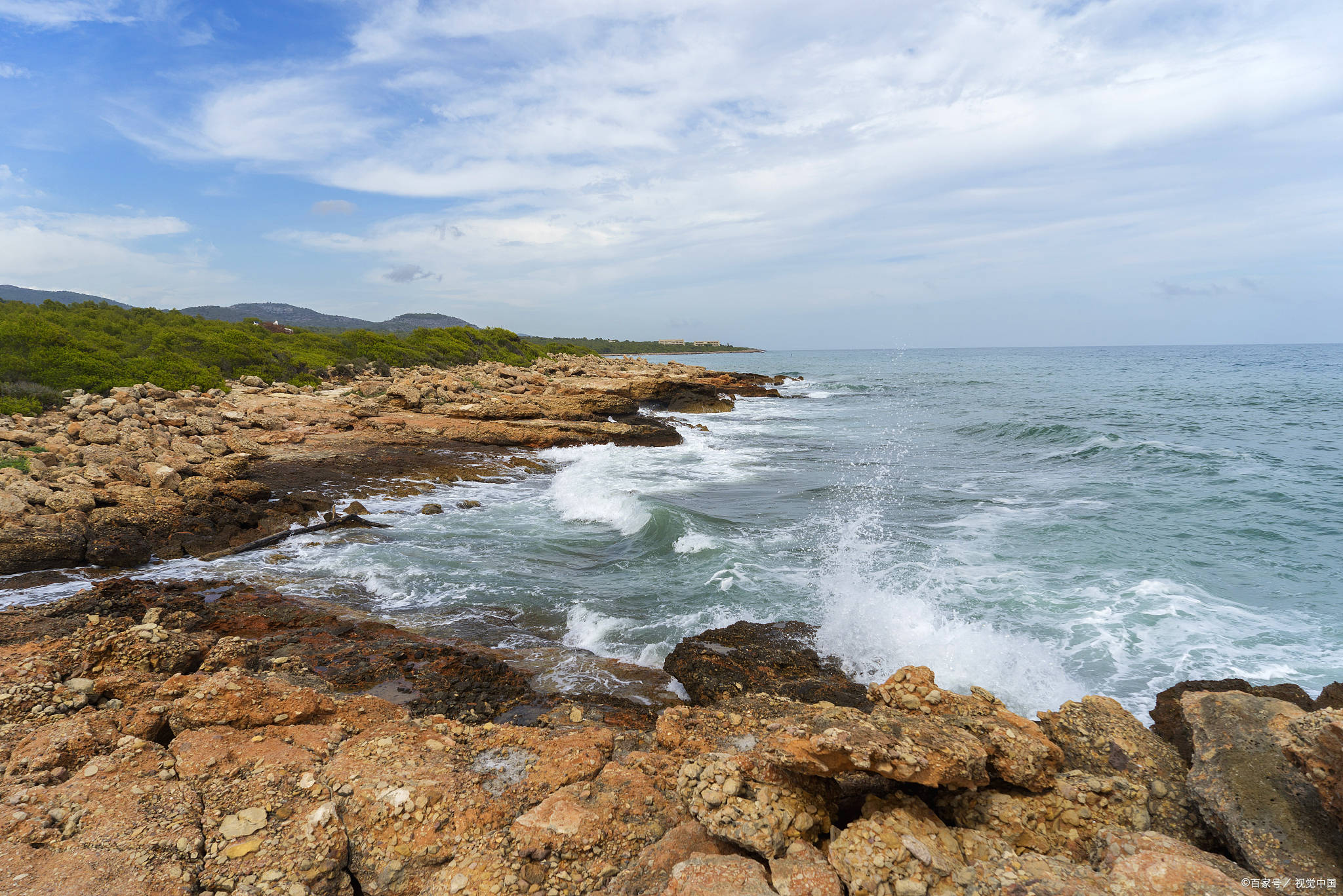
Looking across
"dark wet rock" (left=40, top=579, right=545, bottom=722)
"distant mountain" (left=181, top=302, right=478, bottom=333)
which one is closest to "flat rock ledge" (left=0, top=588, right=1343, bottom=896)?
"dark wet rock" (left=40, top=579, right=545, bottom=722)

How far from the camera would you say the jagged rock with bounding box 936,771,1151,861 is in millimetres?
3816

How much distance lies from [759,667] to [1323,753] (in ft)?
15.8

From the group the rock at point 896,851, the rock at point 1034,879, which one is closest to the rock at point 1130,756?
the rock at point 1034,879

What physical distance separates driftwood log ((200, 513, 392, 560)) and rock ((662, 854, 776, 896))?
11.6 metres

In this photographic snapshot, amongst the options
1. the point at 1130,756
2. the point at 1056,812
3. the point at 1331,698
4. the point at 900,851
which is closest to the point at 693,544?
the point at 1130,756

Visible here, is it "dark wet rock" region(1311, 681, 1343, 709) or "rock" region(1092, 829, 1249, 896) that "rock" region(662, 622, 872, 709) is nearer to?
"rock" region(1092, 829, 1249, 896)

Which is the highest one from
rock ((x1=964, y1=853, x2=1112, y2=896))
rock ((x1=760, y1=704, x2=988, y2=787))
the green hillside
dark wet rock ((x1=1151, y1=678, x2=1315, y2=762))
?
the green hillside

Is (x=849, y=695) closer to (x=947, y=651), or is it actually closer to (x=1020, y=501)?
(x=947, y=651)

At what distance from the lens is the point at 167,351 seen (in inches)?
1216

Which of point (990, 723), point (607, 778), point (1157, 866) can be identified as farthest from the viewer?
point (607, 778)

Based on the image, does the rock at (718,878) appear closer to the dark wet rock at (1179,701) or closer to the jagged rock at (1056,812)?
the jagged rock at (1056,812)

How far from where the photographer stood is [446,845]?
3875mm

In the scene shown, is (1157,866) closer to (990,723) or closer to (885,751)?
(990,723)

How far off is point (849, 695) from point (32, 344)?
109 feet
